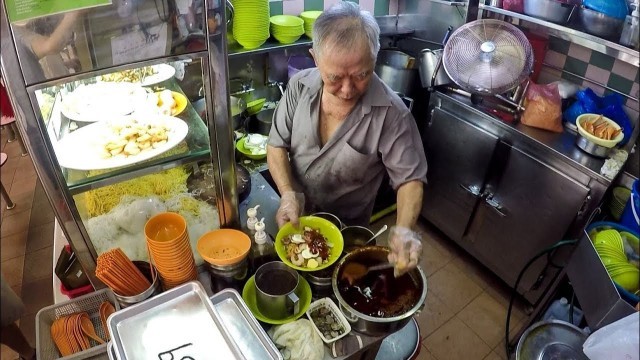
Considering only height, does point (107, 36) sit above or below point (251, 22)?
above

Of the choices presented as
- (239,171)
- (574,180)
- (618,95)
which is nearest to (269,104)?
(239,171)

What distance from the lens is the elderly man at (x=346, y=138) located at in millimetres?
1703

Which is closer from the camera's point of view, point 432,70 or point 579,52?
point 579,52

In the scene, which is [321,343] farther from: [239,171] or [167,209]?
[239,171]

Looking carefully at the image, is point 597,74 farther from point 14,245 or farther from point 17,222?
point 17,222

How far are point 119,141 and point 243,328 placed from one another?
86 centimetres

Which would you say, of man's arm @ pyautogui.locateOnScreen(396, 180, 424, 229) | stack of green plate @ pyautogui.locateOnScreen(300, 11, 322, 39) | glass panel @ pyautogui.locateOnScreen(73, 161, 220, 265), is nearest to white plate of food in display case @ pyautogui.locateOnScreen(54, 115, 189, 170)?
glass panel @ pyautogui.locateOnScreen(73, 161, 220, 265)

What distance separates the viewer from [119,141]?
5.11ft

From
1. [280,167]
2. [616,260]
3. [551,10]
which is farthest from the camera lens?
[551,10]

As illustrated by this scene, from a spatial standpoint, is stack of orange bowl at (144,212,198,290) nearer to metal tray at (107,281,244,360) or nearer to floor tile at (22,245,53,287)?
metal tray at (107,281,244,360)

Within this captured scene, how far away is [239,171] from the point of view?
2334 mm

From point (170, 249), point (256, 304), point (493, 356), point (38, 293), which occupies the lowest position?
point (493, 356)

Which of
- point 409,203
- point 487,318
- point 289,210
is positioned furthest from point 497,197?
point 289,210

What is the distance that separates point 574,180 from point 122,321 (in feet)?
8.74
